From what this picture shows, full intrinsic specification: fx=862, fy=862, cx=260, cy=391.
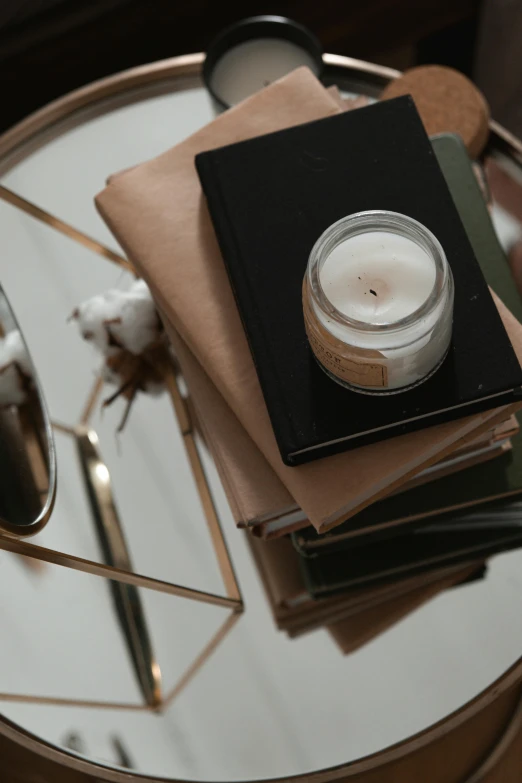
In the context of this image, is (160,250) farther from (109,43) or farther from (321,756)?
(109,43)

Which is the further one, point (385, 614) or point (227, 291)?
point (385, 614)

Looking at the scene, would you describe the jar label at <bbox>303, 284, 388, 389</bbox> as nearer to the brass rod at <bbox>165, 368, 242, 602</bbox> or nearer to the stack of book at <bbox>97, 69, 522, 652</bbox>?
the stack of book at <bbox>97, 69, 522, 652</bbox>

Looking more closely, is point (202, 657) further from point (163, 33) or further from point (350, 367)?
point (163, 33)

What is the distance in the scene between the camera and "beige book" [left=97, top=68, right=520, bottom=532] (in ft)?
1.42

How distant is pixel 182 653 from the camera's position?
606 millimetres

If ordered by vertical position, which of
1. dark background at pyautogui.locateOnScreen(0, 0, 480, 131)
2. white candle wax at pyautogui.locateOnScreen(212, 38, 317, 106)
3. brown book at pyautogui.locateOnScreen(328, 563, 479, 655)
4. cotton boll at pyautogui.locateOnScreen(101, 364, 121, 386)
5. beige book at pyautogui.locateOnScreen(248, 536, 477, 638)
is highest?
dark background at pyautogui.locateOnScreen(0, 0, 480, 131)

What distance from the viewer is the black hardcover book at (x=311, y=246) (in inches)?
16.8

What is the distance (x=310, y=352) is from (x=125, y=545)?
0.86 feet

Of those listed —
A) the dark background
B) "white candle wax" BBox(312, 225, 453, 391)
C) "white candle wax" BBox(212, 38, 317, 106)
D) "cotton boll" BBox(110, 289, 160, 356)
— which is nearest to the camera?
"white candle wax" BBox(312, 225, 453, 391)

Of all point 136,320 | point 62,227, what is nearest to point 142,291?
point 136,320

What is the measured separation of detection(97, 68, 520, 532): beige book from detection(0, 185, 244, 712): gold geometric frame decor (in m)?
0.13

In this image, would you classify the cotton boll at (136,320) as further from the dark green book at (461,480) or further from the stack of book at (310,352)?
the dark green book at (461,480)

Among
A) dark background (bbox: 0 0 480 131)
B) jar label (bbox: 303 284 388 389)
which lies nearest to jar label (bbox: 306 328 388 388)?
jar label (bbox: 303 284 388 389)

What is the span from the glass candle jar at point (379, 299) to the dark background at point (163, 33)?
779 millimetres
